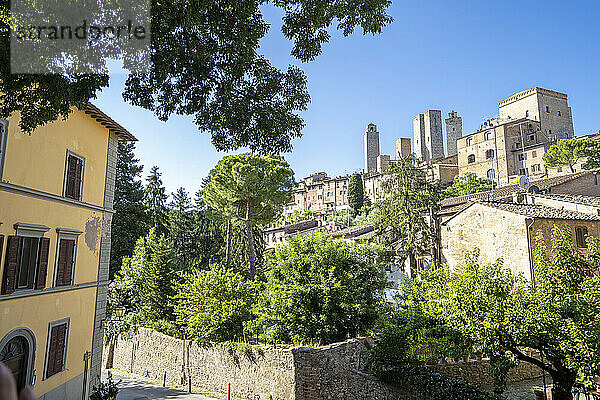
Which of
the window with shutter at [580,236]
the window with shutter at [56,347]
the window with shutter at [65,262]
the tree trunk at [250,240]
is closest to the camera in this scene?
the window with shutter at [56,347]

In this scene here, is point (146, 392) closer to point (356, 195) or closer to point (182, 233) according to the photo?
point (182, 233)

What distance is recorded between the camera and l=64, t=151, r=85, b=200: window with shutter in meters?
13.5

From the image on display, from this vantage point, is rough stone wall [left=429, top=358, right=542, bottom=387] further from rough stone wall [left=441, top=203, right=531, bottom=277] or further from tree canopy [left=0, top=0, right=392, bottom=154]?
tree canopy [left=0, top=0, right=392, bottom=154]

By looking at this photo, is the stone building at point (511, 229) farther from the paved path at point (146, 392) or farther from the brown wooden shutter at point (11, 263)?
the brown wooden shutter at point (11, 263)

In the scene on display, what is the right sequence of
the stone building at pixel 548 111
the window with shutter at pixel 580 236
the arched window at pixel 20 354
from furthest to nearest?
the stone building at pixel 548 111 < the window with shutter at pixel 580 236 < the arched window at pixel 20 354

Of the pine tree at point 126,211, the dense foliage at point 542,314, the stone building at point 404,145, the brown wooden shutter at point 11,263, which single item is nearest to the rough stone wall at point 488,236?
the dense foliage at point 542,314

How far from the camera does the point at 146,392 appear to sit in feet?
58.4

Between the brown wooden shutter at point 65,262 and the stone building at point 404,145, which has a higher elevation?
the stone building at point 404,145

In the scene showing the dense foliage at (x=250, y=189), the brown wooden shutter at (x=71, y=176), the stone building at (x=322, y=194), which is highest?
the stone building at (x=322, y=194)

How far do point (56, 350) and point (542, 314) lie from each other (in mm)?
14028

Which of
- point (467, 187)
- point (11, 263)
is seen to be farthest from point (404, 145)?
point (11, 263)

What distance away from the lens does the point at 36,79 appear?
20.3 ft

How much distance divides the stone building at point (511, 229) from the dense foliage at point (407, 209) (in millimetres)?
1938

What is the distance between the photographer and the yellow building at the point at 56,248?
10.9 m
